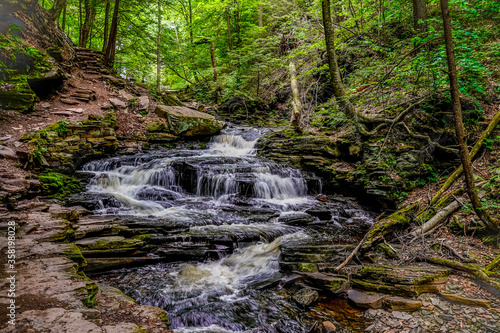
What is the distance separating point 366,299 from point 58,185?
8.25 metres

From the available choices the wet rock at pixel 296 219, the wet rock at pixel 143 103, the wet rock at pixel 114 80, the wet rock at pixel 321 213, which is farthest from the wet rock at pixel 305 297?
the wet rock at pixel 114 80

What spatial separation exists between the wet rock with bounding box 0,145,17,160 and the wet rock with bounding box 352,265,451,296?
893cm

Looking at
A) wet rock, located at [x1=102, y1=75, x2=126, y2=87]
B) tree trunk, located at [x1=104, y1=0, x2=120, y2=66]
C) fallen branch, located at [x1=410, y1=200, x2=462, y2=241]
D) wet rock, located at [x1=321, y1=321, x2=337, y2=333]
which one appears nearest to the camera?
wet rock, located at [x1=321, y1=321, x2=337, y2=333]

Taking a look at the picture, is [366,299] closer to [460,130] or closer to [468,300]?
[468,300]

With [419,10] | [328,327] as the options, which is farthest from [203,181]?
[419,10]

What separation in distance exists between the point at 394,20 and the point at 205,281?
39.6 feet

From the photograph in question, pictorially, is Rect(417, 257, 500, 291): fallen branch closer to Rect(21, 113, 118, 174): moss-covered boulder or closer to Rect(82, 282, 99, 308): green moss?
Rect(82, 282, 99, 308): green moss

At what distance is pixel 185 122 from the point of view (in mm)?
13086

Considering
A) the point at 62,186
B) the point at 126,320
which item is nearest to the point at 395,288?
the point at 126,320

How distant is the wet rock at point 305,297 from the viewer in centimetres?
393

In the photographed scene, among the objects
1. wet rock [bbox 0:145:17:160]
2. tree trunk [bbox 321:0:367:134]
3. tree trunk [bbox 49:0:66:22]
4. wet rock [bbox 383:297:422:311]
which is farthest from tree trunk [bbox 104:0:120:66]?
wet rock [bbox 383:297:422:311]

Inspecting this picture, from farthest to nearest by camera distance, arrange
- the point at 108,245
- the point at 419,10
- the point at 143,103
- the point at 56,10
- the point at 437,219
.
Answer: the point at 143,103 < the point at 56,10 < the point at 419,10 < the point at 437,219 < the point at 108,245

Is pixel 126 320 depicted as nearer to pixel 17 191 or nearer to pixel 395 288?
pixel 395 288

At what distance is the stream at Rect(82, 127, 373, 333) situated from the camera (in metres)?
3.86
